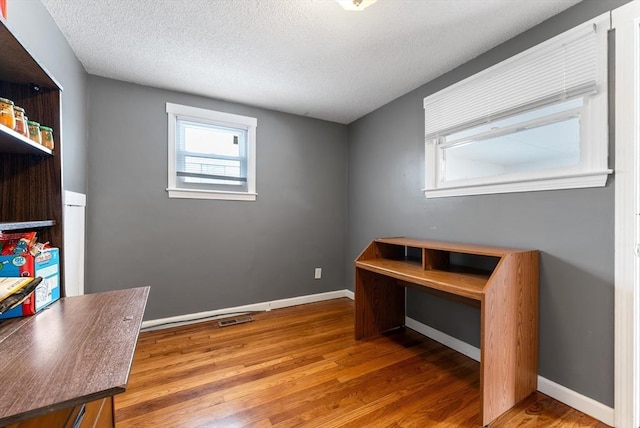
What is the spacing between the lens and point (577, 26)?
5.07ft

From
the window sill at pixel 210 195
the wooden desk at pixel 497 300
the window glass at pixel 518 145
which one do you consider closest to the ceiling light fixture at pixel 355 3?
the window glass at pixel 518 145

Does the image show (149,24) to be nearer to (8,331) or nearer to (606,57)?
(8,331)

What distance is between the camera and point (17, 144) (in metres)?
0.97

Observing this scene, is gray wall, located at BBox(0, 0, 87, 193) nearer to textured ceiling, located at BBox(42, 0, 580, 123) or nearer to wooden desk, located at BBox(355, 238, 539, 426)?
textured ceiling, located at BBox(42, 0, 580, 123)

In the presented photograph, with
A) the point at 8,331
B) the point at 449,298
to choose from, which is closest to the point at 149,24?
the point at 8,331

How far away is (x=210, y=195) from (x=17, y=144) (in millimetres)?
1883

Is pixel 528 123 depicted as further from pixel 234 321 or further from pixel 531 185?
pixel 234 321

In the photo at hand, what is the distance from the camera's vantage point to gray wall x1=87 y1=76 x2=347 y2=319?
2438mm

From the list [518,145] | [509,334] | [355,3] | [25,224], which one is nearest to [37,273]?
[25,224]

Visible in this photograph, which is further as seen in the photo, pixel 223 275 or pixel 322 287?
pixel 322 287

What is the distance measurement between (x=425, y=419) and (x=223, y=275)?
2210mm

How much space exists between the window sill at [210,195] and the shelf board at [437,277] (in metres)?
1.47

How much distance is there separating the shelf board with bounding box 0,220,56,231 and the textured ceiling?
1.38m

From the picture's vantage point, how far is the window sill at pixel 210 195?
270cm
